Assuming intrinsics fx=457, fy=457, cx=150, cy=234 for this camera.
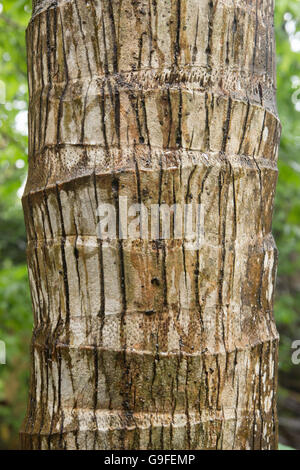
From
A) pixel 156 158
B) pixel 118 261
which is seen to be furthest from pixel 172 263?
pixel 156 158

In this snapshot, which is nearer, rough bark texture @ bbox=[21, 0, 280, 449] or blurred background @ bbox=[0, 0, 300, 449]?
rough bark texture @ bbox=[21, 0, 280, 449]

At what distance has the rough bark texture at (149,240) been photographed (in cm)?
104

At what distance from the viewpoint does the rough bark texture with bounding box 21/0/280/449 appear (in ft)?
3.42

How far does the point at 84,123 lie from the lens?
108cm

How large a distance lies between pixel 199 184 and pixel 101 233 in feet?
0.84

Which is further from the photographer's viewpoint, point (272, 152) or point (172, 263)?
point (272, 152)

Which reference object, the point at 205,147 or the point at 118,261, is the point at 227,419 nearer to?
the point at 118,261

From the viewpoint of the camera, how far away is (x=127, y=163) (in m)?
1.04

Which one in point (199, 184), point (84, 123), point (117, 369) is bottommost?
point (117, 369)

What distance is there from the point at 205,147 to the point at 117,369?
55cm

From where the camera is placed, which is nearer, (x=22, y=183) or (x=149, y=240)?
(x=149, y=240)

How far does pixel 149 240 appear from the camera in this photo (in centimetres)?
105

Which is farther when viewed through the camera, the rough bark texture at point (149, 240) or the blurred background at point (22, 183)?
the blurred background at point (22, 183)
